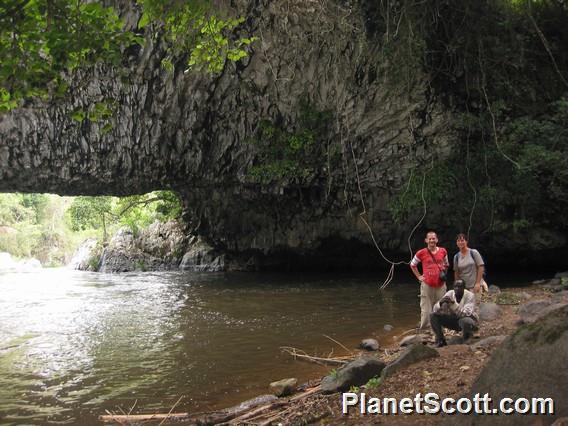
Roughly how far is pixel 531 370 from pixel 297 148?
36.7 ft

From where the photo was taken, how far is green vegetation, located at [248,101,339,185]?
12.9 meters

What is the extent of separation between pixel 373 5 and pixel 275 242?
9274mm

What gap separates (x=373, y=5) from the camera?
10.8 m

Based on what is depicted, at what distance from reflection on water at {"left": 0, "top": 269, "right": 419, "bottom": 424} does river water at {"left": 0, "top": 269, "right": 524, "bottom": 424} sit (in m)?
0.02

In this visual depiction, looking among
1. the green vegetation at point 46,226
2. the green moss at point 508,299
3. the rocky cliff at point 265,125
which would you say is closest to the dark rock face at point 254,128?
the rocky cliff at point 265,125

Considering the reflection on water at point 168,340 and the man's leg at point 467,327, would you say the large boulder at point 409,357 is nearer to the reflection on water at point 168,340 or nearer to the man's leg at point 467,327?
the man's leg at point 467,327

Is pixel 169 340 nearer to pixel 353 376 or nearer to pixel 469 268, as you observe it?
pixel 353 376

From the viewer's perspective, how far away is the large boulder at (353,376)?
4.09m

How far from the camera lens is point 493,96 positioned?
11328 millimetres

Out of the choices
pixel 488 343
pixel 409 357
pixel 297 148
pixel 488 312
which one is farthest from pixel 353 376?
pixel 297 148

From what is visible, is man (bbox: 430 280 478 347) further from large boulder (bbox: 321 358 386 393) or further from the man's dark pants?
large boulder (bbox: 321 358 386 393)

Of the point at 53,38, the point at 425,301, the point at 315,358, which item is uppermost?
the point at 53,38

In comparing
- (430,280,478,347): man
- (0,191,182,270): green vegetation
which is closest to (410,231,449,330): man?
(430,280,478,347): man

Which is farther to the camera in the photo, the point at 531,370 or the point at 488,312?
the point at 488,312
